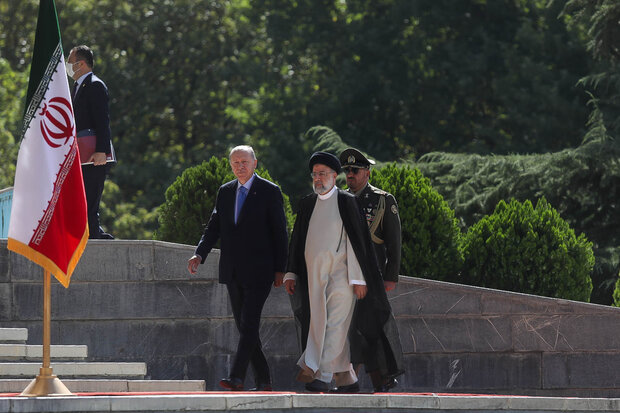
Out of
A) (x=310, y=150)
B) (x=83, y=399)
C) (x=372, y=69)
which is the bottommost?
(x=83, y=399)

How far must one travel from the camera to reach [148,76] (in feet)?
118

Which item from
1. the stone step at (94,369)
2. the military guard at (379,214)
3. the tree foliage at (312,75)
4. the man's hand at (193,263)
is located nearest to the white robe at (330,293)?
the military guard at (379,214)

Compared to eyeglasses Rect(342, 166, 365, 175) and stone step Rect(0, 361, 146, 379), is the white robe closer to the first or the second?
eyeglasses Rect(342, 166, 365, 175)

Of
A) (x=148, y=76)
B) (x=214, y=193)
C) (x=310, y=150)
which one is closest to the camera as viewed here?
(x=214, y=193)

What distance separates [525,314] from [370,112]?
19973 mm

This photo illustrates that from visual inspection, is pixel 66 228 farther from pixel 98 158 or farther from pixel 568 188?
pixel 568 188

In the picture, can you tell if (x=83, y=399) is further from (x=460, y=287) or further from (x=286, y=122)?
(x=286, y=122)

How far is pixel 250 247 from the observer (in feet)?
33.5

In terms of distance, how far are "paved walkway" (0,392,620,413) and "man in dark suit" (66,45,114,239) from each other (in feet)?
11.6

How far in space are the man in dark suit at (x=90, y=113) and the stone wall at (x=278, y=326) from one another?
24.6 inches

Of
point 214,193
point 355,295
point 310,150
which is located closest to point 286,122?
point 310,150

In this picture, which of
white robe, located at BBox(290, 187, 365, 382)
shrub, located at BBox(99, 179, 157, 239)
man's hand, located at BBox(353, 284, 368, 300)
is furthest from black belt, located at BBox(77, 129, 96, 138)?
shrub, located at BBox(99, 179, 157, 239)

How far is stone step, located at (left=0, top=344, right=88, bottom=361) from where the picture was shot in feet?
34.8

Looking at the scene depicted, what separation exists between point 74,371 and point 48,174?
6.95ft
